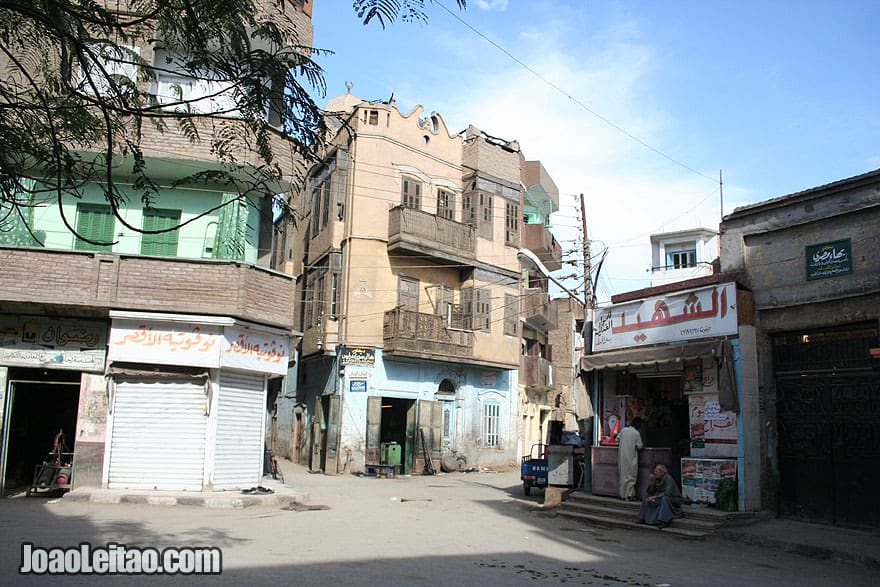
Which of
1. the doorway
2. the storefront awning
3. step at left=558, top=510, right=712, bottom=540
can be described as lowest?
step at left=558, top=510, right=712, bottom=540

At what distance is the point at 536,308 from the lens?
32500 millimetres

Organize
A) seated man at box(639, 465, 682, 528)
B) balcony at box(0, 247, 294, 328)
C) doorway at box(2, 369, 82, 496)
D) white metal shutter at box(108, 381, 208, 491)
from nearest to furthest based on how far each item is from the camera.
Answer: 1. seated man at box(639, 465, 682, 528)
2. balcony at box(0, 247, 294, 328)
3. white metal shutter at box(108, 381, 208, 491)
4. doorway at box(2, 369, 82, 496)

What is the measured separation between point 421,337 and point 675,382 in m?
11.4

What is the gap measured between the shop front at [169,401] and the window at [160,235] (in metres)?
2.05

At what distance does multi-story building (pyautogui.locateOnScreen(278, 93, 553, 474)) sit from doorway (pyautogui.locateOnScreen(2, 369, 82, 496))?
8939 mm

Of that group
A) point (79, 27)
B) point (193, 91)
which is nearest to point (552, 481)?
point (193, 91)

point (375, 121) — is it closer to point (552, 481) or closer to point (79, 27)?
point (552, 481)

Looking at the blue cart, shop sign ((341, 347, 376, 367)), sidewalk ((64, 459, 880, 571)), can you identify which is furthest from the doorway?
the blue cart

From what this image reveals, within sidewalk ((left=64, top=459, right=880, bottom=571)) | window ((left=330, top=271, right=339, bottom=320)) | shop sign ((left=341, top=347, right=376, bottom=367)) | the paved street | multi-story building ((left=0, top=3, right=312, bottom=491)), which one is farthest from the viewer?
window ((left=330, top=271, right=339, bottom=320))

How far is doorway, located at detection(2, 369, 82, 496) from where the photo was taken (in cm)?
1753

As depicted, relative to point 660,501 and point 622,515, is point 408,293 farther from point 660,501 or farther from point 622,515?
point 660,501

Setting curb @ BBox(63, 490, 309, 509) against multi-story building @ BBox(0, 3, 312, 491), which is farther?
multi-story building @ BBox(0, 3, 312, 491)

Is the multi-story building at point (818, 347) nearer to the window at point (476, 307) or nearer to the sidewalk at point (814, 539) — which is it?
the sidewalk at point (814, 539)

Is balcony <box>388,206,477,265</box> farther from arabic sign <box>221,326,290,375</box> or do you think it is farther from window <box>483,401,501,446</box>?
arabic sign <box>221,326,290,375</box>
